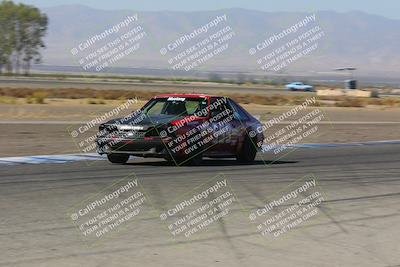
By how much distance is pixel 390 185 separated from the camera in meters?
12.8

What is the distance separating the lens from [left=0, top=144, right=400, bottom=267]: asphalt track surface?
23.2 feet

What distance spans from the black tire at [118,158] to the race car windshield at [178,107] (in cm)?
90

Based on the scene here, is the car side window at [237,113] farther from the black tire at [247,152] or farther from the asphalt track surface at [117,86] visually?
the asphalt track surface at [117,86]

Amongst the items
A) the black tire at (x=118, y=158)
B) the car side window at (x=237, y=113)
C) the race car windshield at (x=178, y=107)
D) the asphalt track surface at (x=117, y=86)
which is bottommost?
the car side window at (x=237, y=113)

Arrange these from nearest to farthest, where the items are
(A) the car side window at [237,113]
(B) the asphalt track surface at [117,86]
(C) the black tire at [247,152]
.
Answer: (A) the car side window at [237,113] → (C) the black tire at [247,152] → (B) the asphalt track surface at [117,86]

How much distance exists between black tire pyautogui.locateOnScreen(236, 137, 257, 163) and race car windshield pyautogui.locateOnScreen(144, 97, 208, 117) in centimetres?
130

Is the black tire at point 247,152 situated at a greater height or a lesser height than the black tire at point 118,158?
lesser

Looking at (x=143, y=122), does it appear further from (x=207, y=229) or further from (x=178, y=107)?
(x=207, y=229)

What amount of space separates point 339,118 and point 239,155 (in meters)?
22.9

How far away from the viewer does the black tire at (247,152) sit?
15.4 m

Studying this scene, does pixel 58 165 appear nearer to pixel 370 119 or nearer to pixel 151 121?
pixel 151 121

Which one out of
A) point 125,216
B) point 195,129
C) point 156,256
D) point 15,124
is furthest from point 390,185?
point 15,124

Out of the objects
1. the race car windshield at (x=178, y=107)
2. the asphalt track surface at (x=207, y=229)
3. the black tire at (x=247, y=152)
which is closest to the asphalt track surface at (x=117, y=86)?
the black tire at (x=247, y=152)

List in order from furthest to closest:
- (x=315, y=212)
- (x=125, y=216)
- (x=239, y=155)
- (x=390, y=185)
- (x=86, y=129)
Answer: (x=86, y=129), (x=239, y=155), (x=390, y=185), (x=315, y=212), (x=125, y=216)
